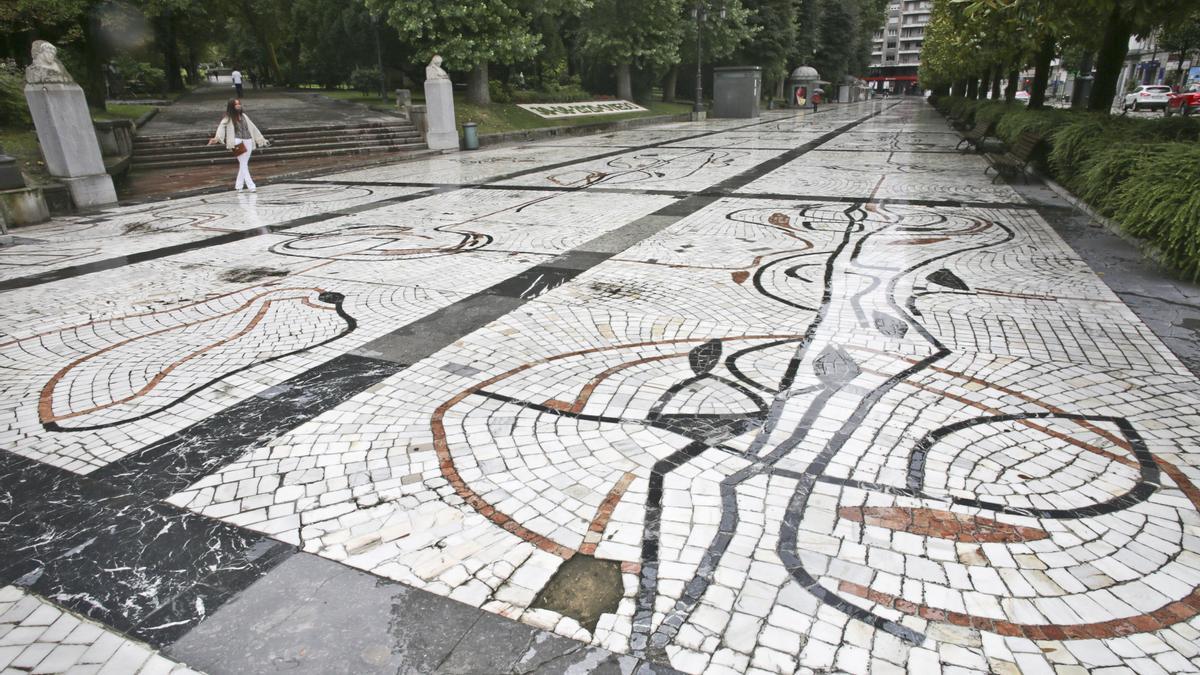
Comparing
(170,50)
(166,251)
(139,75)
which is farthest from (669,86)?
(166,251)

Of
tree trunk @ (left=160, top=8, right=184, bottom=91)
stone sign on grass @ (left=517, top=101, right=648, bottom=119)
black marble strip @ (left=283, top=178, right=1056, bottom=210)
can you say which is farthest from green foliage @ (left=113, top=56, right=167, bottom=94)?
black marble strip @ (left=283, top=178, right=1056, bottom=210)

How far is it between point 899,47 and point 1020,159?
426 ft

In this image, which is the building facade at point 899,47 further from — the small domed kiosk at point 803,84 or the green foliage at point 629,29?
the green foliage at point 629,29

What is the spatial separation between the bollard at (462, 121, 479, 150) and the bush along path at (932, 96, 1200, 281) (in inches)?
556

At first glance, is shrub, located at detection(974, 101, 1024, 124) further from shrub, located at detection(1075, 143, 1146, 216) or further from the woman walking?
the woman walking

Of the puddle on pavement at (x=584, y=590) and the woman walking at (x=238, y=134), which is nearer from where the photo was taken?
the puddle on pavement at (x=584, y=590)

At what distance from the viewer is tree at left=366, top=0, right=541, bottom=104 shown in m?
21.1

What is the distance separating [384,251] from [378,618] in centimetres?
584

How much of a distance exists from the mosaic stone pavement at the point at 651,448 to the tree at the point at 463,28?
17238 mm

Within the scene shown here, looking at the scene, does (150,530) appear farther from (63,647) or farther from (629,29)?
(629,29)

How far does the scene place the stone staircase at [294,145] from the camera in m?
15.7

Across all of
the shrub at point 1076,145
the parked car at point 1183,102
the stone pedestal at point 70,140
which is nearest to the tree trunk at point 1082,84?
the shrub at point 1076,145

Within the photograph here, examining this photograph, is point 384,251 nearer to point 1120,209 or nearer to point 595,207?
point 595,207

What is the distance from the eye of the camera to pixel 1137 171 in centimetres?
A: 716
